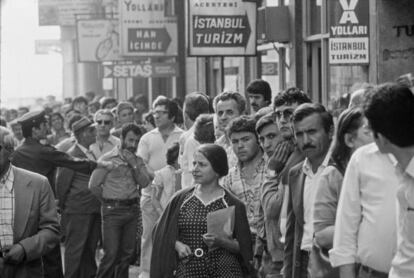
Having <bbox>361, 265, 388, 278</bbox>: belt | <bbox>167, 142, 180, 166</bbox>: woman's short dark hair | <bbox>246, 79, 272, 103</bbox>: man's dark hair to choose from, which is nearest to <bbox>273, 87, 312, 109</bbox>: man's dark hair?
<bbox>246, 79, 272, 103</bbox>: man's dark hair

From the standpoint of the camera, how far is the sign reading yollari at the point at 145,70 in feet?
93.4

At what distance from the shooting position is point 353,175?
6.61m

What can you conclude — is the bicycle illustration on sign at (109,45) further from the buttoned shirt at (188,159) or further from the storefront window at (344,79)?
the buttoned shirt at (188,159)

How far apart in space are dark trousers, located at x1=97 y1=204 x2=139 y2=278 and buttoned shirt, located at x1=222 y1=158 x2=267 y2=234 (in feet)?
13.8

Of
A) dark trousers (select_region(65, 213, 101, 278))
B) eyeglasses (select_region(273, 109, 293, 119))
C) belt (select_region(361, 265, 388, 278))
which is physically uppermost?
eyeglasses (select_region(273, 109, 293, 119))

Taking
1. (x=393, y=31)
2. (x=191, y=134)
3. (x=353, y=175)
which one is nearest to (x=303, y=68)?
(x=393, y=31)

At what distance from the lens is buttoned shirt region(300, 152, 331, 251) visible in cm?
817

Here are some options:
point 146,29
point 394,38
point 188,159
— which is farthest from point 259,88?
point 146,29

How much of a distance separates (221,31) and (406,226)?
548 inches

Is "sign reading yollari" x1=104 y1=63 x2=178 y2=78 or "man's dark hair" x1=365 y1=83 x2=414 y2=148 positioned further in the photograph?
"sign reading yollari" x1=104 y1=63 x2=178 y2=78

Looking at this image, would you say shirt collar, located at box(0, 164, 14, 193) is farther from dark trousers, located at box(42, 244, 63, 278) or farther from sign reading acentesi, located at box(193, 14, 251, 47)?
sign reading acentesi, located at box(193, 14, 251, 47)

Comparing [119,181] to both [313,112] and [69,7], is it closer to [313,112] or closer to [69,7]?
[313,112]

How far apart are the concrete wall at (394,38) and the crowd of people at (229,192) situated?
2.32 m

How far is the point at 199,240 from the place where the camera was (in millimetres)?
9414
